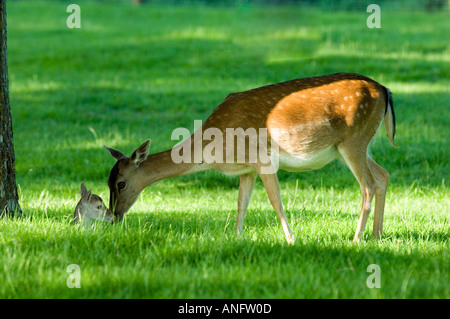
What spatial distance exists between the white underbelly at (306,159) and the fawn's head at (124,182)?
127 cm

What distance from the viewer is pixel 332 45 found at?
54.6 ft

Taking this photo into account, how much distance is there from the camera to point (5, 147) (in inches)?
231

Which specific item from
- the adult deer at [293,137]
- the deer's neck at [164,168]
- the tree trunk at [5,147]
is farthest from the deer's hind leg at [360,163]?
the tree trunk at [5,147]

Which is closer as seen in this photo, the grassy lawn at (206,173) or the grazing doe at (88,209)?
the grassy lawn at (206,173)

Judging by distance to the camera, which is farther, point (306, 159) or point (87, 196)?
point (306, 159)

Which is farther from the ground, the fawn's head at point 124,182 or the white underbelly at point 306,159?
the white underbelly at point 306,159

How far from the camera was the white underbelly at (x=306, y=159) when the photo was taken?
6164mm

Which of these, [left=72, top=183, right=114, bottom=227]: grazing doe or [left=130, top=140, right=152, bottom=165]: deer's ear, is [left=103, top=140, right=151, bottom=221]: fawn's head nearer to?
[left=130, top=140, right=152, bottom=165]: deer's ear

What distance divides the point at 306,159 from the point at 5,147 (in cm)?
265

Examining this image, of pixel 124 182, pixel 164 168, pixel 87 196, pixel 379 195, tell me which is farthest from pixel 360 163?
pixel 87 196

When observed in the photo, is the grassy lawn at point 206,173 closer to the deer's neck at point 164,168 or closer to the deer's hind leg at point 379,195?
the deer's hind leg at point 379,195

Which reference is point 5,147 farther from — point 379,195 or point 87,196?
point 379,195

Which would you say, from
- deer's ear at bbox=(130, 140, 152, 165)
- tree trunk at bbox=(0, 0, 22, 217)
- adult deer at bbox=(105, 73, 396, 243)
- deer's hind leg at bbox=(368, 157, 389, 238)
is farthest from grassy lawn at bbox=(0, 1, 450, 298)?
deer's ear at bbox=(130, 140, 152, 165)
